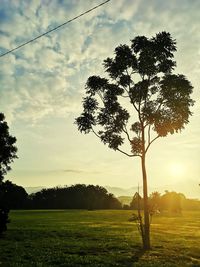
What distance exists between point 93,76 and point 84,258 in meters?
17.7

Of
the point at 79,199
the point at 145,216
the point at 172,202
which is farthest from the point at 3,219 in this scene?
the point at 79,199

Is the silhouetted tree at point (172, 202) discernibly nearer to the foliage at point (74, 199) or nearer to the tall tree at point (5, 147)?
the foliage at point (74, 199)

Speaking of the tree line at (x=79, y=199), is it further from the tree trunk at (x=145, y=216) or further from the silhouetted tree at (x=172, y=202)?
the tree trunk at (x=145, y=216)

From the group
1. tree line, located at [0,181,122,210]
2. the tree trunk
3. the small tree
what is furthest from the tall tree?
tree line, located at [0,181,122,210]

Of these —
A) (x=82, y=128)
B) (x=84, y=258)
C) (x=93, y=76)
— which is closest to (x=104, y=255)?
(x=84, y=258)

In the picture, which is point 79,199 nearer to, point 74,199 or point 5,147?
point 74,199

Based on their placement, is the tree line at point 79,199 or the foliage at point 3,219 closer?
the foliage at point 3,219

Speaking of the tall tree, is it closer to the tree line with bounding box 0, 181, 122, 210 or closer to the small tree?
the small tree

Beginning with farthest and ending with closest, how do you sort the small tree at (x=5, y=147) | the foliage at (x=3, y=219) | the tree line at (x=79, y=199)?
the tree line at (x=79, y=199), the small tree at (x=5, y=147), the foliage at (x=3, y=219)

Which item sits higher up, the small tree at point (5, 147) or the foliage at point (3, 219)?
the small tree at point (5, 147)

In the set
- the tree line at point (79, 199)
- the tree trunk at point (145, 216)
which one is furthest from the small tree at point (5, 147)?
the tree line at point (79, 199)

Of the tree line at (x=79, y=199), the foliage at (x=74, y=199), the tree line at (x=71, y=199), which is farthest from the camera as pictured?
the foliage at (x=74, y=199)

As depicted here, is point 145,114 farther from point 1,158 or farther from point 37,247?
point 1,158

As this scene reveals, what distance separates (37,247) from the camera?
101 ft
